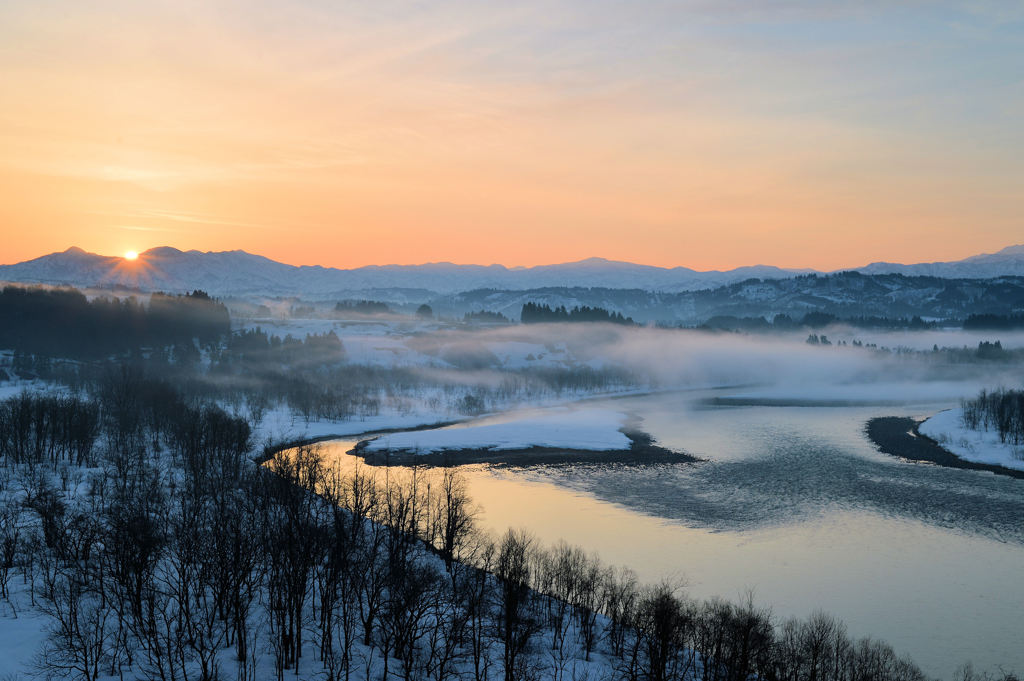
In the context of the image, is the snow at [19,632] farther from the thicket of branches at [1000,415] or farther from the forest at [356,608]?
the thicket of branches at [1000,415]

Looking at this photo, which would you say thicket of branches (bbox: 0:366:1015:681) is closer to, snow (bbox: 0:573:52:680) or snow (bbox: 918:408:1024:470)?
snow (bbox: 0:573:52:680)

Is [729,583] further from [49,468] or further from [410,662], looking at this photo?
[49,468]

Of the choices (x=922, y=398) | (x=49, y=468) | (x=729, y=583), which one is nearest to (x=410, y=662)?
(x=729, y=583)

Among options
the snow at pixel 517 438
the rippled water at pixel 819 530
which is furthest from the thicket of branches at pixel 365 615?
the snow at pixel 517 438

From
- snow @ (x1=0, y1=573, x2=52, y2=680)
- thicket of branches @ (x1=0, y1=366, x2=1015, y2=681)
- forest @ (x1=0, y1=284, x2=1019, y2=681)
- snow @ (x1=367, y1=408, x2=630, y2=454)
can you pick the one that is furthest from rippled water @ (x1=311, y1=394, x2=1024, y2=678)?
snow @ (x1=0, y1=573, x2=52, y2=680)

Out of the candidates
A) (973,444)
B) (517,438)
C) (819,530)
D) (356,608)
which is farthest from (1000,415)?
(356,608)
